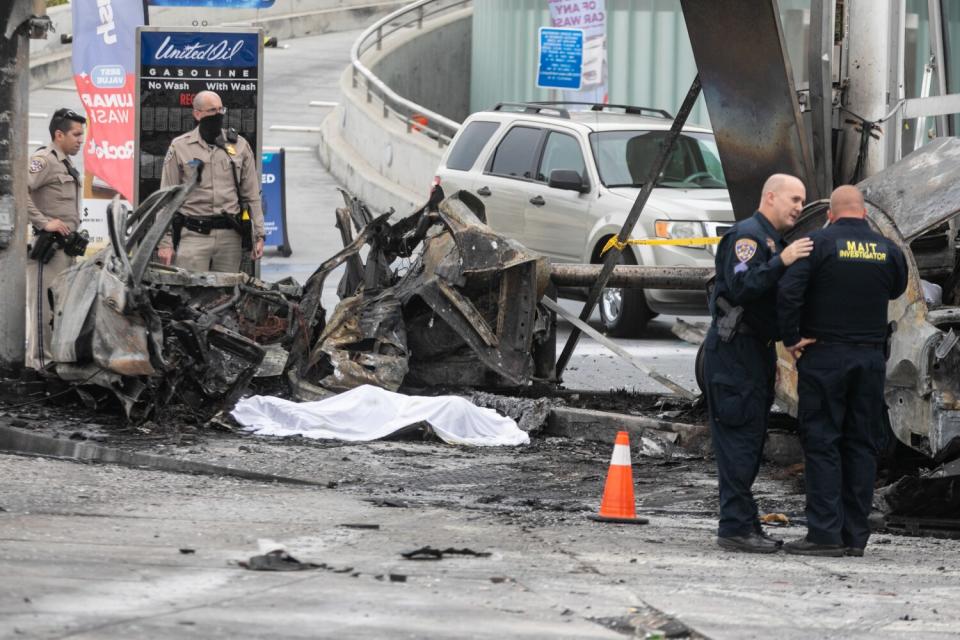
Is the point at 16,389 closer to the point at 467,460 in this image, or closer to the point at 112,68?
the point at 467,460

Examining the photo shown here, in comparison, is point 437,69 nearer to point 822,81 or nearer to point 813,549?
point 822,81

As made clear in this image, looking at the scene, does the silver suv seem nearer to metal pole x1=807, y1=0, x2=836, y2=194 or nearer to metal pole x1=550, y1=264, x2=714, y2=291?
metal pole x1=550, y1=264, x2=714, y2=291

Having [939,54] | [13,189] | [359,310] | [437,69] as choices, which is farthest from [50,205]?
[437,69]

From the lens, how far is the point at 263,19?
127 feet

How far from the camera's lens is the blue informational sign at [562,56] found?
19.6 meters

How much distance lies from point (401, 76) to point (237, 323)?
2165 centimetres

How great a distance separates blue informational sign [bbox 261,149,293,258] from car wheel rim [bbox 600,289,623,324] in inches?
245

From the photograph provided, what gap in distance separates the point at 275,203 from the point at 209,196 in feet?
29.8

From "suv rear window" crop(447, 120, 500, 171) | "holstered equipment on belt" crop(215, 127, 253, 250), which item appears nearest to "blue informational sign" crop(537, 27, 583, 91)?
"suv rear window" crop(447, 120, 500, 171)

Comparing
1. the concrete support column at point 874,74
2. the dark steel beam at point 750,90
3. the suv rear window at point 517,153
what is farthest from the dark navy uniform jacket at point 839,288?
the suv rear window at point 517,153

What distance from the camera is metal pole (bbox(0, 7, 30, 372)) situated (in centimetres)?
1024

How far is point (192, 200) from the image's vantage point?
11.2 metres

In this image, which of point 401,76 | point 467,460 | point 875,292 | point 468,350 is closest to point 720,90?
point 468,350

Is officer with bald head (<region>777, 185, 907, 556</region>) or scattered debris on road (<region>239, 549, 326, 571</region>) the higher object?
officer with bald head (<region>777, 185, 907, 556</region>)
